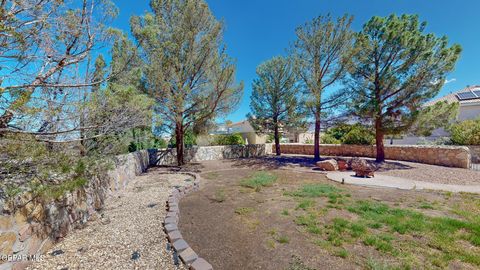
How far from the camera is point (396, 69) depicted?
10453 mm

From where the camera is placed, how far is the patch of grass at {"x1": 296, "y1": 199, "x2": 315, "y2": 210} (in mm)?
4695

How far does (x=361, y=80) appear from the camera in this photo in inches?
446

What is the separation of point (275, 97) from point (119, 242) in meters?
14.0

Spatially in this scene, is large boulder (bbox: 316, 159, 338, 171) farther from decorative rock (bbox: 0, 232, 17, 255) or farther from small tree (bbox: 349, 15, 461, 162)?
decorative rock (bbox: 0, 232, 17, 255)

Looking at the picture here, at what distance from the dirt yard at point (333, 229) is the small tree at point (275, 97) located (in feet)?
32.2

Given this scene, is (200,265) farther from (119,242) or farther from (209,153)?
(209,153)

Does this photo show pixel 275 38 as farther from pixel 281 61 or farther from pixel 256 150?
pixel 256 150

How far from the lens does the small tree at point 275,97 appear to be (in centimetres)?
1490

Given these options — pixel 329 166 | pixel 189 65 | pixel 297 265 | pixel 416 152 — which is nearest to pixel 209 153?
pixel 189 65

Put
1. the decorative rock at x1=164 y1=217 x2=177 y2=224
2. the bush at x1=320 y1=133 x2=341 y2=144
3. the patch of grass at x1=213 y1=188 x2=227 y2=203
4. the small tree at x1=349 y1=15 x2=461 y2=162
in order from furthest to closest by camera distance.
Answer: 1. the bush at x1=320 y1=133 x2=341 y2=144
2. the small tree at x1=349 y1=15 x2=461 y2=162
3. the patch of grass at x1=213 y1=188 x2=227 y2=203
4. the decorative rock at x1=164 y1=217 x2=177 y2=224

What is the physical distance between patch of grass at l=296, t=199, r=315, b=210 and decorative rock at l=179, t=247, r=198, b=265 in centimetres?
283

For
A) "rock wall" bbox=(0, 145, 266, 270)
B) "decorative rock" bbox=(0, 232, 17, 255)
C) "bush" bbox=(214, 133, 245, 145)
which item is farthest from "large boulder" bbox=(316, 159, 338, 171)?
"bush" bbox=(214, 133, 245, 145)

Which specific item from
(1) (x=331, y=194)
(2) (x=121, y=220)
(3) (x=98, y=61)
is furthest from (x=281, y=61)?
(2) (x=121, y=220)

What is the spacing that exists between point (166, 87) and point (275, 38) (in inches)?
402
